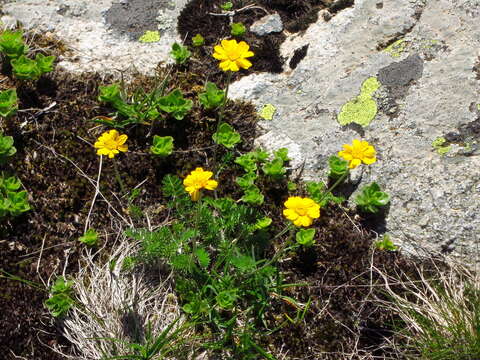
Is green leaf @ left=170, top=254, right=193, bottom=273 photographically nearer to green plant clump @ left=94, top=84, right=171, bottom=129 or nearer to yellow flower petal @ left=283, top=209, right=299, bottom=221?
yellow flower petal @ left=283, top=209, right=299, bottom=221

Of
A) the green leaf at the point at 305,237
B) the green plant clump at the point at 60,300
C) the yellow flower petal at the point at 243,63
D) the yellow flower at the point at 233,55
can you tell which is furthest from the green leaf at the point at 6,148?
the green leaf at the point at 305,237

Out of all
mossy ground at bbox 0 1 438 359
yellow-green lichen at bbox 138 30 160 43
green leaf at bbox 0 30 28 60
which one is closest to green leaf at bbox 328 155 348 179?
mossy ground at bbox 0 1 438 359

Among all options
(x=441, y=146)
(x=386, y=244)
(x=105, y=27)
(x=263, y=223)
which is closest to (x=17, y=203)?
(x=263, y=223)

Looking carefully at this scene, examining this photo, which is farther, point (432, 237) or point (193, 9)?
point (193, 9)

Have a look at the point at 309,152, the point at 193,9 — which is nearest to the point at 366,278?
the point at 309,152

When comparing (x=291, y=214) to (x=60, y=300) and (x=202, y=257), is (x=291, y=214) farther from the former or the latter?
(x=60, y=300)

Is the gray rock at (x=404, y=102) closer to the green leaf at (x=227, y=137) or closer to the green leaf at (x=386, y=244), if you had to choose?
the green leaf at (x=386, y=244)

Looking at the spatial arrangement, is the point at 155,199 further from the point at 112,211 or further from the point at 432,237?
the point at 432,237
